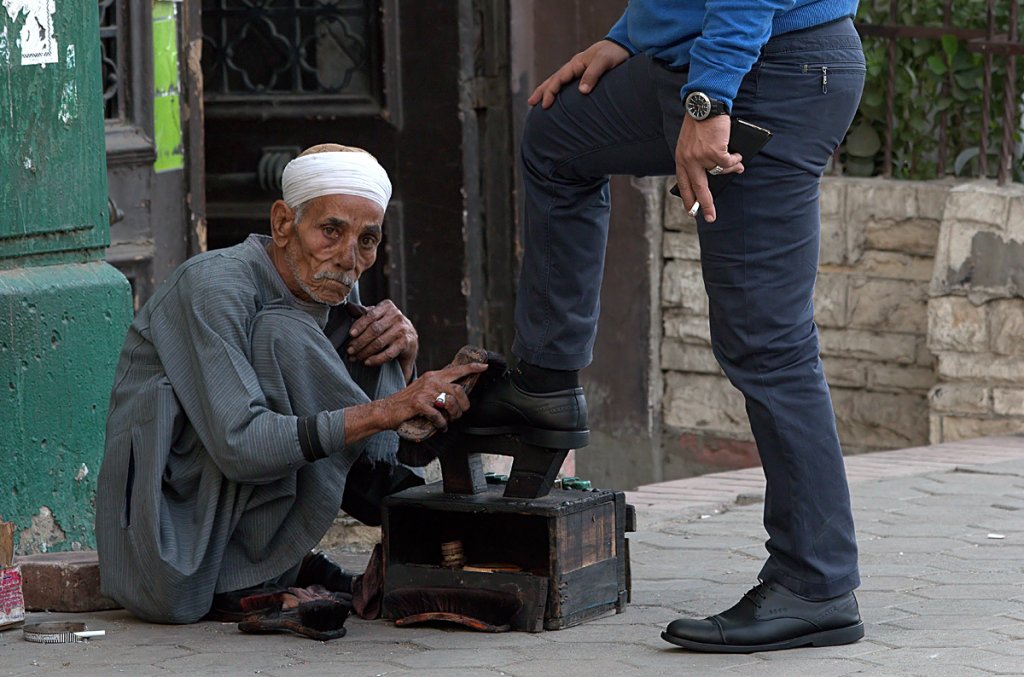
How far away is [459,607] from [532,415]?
45cm

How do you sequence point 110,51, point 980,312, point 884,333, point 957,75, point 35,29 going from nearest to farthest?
point 35,29 < point 110,51 < point 980,312 < point 957,75 < point 884,333

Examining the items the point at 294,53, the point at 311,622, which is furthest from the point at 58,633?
the point at 294,53

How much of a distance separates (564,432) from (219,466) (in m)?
0.75

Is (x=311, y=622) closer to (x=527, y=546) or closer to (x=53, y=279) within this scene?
(x=527, y=546)

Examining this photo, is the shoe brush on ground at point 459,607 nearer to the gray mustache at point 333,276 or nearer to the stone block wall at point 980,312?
the gray mustache at point 333,276

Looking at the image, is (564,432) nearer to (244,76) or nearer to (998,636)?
(998,636)

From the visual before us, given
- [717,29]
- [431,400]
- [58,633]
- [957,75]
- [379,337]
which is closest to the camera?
[717,29]

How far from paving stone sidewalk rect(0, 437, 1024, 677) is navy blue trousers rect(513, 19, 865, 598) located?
0.24 metres

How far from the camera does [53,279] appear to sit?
489 cm

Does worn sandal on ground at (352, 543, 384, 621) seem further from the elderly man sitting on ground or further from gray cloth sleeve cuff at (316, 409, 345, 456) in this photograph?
gray cloth sleeve cuff at (316, 409, 345, 456)

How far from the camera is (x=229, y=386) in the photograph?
3965mm

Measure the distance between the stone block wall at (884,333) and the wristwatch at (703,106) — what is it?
3677 millimetres

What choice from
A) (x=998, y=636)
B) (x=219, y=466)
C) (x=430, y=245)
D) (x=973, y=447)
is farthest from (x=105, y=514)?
(x=973, y=447)

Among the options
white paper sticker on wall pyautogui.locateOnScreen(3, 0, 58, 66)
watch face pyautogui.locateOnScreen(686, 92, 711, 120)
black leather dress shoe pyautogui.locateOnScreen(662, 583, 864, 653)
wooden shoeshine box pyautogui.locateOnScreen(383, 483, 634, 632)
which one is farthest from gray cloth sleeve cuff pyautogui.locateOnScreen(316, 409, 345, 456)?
white paper sticker on wall pyautogui.locateOnScreen(3, 0, 58, 66)
